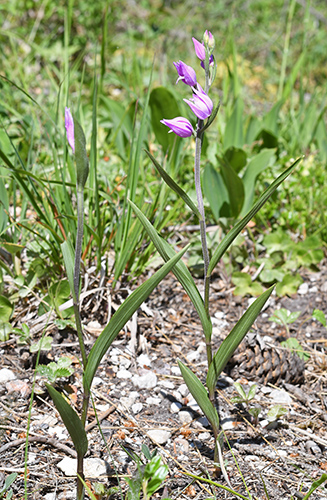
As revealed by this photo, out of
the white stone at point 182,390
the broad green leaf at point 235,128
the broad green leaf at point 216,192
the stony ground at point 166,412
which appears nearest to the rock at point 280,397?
the stony ground at point 166,412

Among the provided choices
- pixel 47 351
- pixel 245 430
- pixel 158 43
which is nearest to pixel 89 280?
pixel 47 351

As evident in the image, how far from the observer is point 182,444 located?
1246 mm

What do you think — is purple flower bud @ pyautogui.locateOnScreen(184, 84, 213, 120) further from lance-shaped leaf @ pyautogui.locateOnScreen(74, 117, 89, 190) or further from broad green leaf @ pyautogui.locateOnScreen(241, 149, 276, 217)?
broad green leaf @ pyautogui.locateOnScreen(241, 149, 276, 217)

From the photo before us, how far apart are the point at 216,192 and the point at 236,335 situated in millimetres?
1060

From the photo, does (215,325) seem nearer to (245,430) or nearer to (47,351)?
(245,430)

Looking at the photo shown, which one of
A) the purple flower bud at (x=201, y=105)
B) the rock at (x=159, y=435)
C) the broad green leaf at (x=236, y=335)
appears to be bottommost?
the rock at (x=159, y=435)

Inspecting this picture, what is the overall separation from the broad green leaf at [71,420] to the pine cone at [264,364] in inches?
27.1

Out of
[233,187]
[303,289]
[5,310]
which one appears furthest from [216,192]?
[5,310]

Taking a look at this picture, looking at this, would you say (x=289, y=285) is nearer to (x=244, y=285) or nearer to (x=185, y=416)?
(x=244, y=285)

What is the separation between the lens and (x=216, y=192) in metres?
2.00

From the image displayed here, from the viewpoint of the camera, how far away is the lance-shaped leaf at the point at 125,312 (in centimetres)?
88

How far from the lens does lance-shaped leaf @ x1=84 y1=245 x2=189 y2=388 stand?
88cm

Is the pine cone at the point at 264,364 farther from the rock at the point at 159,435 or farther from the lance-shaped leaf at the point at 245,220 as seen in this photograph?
the lance-shaped leaf at the point at 245,220

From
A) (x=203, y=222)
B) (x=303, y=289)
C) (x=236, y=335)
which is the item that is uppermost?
(x=203, y=222)
